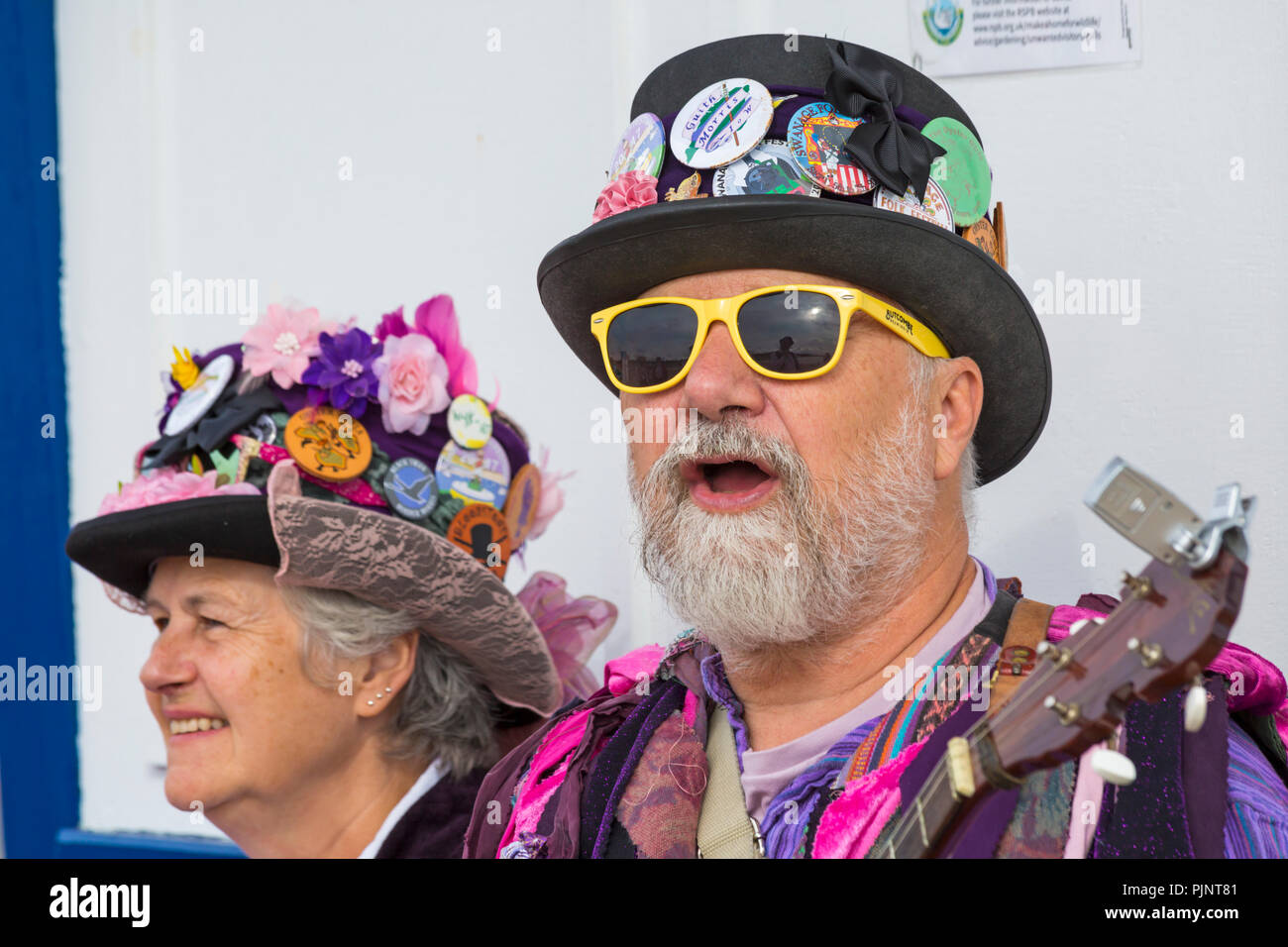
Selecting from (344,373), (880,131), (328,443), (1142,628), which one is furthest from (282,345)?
(1142,628)

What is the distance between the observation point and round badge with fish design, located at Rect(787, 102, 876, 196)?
7.17 ft

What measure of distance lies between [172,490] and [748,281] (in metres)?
1.60

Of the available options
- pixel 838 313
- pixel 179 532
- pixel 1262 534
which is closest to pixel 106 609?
pixel 179 532

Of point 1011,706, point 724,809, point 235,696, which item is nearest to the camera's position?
point 1011,706

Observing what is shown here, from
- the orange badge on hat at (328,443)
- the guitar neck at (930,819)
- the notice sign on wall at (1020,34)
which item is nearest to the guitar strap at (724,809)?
the guitar neck at (930,819)

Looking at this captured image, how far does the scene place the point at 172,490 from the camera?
296 cm

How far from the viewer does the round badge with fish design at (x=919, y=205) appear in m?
2.19

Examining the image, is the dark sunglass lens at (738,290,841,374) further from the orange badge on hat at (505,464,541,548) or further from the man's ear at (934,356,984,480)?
the orange badge on hat at (505,464,541,548)

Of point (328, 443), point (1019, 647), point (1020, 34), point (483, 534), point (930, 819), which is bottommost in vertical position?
point (930, 819)

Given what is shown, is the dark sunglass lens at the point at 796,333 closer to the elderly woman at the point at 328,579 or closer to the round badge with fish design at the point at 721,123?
the round badge with fish design at the point at 721,123

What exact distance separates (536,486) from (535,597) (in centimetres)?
37

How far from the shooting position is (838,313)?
6.97ft

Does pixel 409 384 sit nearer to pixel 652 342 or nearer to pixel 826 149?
pixel 652 342

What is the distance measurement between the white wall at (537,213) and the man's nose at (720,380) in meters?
1.23
